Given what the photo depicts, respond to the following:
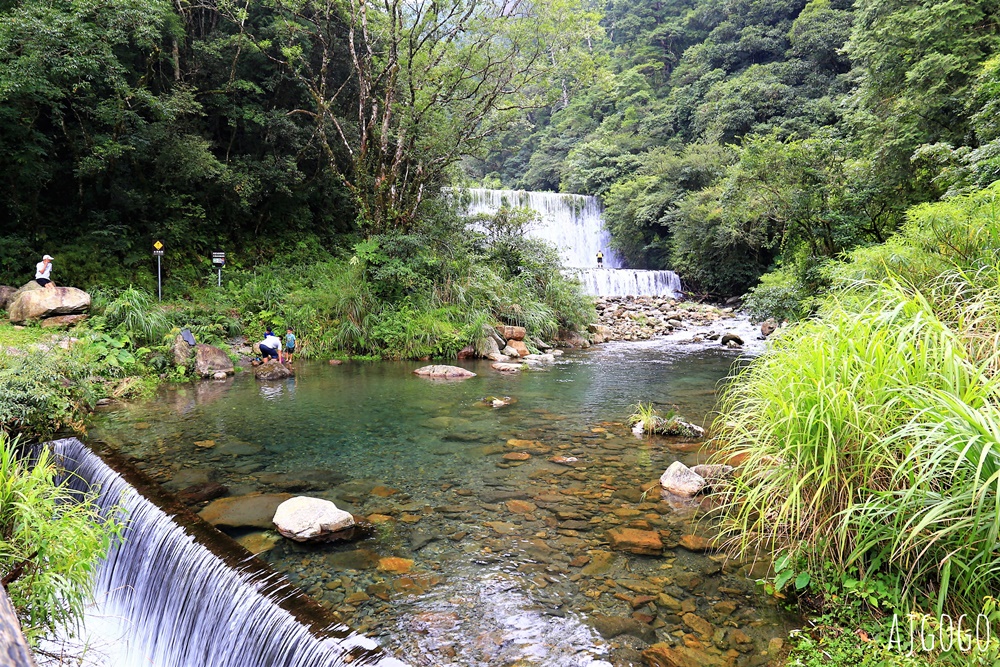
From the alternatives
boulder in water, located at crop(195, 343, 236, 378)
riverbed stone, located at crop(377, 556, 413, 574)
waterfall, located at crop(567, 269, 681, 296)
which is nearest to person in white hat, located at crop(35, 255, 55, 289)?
boulder in water, located at crop(195, 343, 236, 378)

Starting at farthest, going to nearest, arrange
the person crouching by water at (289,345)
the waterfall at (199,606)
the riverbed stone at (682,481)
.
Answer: the person crouching by water at (289,345) → the riverbed stone at (682,481) → the waterfall at (199,606)

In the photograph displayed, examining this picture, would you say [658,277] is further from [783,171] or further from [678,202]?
[783,171]

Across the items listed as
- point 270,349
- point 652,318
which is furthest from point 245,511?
point 652,318

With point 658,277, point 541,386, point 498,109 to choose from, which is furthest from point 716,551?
point 658,277

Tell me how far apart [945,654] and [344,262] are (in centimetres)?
1628

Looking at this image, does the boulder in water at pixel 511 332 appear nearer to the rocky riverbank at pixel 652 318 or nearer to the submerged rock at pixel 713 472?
the rocky riverbank at pixel 652 318

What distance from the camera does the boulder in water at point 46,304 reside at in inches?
385

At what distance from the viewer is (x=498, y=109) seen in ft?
46.2

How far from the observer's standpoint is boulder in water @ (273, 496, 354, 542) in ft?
12.1

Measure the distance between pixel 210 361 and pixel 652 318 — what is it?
575 inches

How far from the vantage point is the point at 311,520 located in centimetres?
376

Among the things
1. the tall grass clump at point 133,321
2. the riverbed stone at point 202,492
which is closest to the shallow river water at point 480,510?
the riverbed stone at point 202,492

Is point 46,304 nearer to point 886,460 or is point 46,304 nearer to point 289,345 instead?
point 289,345

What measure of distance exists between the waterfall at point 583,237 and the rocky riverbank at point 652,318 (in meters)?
0.84
